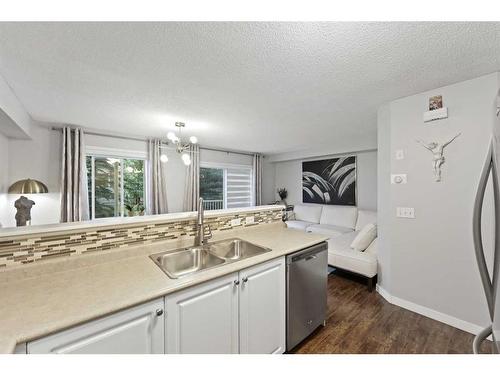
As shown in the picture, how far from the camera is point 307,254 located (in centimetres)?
162

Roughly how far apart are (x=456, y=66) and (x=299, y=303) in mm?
2234

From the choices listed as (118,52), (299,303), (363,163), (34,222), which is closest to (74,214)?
(34,222)

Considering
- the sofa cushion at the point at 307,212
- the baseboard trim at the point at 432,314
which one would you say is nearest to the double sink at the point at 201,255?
the baseboard trim at the point at 432,314

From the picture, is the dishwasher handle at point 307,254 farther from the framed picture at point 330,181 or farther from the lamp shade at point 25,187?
the lamp shade at point 25,187

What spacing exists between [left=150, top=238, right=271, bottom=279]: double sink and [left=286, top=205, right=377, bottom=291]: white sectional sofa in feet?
5.48

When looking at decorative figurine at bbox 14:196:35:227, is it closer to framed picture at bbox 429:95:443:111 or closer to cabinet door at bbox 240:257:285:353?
cabinet door at bbox 240:257:285:353

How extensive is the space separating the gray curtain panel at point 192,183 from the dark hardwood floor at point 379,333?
3.32 metres

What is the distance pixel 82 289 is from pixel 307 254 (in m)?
1.44

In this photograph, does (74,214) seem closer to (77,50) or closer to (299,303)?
(77,50)

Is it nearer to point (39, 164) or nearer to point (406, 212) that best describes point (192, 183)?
point (39, 164)

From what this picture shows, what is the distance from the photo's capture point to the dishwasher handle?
152cm

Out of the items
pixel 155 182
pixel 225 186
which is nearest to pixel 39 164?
pixel 155 182

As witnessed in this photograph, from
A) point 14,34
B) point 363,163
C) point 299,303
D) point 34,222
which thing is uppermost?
point 14,34

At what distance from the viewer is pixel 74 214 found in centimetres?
320
